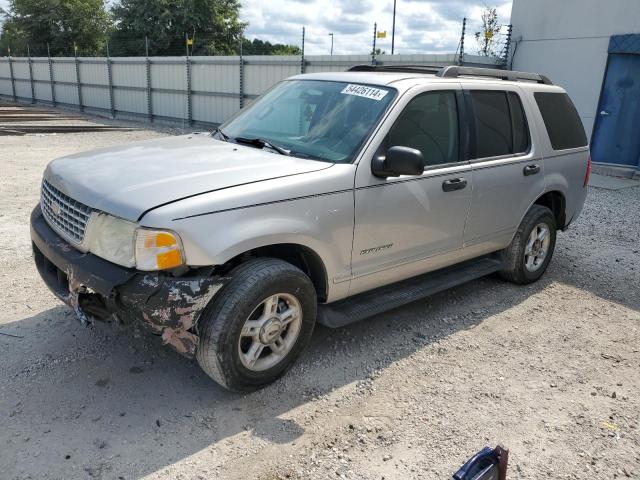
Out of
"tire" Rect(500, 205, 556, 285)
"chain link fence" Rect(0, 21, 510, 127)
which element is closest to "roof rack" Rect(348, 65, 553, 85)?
"tire" Rect(500, 205, 556, 285)

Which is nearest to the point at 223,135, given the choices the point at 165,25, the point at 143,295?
the point at 143,295

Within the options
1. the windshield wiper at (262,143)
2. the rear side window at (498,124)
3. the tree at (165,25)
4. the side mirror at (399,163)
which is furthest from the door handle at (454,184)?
the tree at (165,25)

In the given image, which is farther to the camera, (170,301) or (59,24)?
(59,24)

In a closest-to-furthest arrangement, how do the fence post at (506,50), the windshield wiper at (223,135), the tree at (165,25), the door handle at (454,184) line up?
the door handle at (454,184)
the windshield wiper at (223,135)
the fence post at (506,50)
the tree at (165,25)

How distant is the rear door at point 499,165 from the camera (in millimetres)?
4492

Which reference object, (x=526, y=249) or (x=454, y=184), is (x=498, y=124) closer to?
(x=454, y=184)

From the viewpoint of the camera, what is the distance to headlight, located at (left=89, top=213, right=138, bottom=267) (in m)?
2.96

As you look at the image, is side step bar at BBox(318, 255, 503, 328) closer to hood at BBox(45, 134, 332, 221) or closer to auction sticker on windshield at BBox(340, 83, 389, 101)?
hood at BBox(45, 134, 332, 221)

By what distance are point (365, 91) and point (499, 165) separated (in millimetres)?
1377

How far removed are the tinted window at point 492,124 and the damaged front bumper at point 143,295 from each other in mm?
2544

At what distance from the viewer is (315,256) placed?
3.51 m

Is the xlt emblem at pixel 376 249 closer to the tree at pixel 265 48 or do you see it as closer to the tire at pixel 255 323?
the tire at pixel 255 323

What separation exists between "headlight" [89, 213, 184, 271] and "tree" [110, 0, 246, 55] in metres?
44.9

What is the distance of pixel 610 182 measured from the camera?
11586 millimetres
